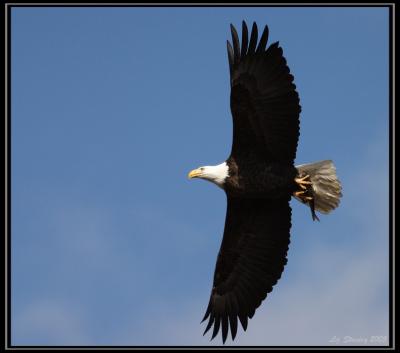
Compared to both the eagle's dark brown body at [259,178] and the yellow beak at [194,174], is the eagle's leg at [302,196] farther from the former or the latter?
the yellow beak at [194,174]

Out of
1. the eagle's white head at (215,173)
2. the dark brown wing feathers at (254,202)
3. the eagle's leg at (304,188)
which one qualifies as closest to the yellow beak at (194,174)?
the eagle's white head at (215,173)

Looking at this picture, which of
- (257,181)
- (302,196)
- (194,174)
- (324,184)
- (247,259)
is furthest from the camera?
(247,259)

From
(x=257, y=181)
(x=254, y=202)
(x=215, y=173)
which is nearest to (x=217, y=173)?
(x=215, y=173)

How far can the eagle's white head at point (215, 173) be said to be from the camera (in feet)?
33.5

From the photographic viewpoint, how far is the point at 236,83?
1002 cm

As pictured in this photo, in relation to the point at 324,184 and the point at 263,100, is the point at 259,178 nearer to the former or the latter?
the point at 263,100

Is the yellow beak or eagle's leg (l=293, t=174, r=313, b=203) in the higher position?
the yellow beak

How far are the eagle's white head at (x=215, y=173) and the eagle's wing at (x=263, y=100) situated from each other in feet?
1.05

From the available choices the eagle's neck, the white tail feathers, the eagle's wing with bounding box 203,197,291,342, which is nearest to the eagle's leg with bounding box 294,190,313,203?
the white tail feathers

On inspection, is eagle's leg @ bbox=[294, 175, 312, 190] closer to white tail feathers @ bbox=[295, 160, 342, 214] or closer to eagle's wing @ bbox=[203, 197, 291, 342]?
white tail feathers @ bbox=[295, 160, 342, 214]

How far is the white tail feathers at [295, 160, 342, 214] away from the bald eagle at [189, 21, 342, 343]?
0.05 feet

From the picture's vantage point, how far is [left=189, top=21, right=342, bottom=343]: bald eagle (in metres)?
9.90

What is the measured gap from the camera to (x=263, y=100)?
996 cm

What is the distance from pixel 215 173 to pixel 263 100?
116 centimetres
